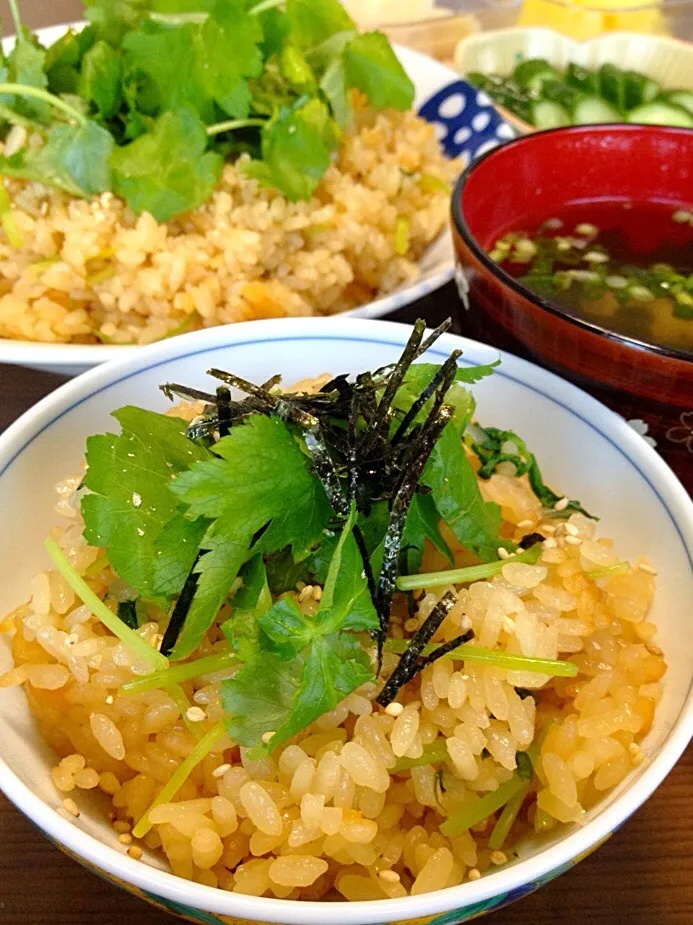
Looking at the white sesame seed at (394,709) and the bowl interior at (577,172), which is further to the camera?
the bowl interior at (577,172)

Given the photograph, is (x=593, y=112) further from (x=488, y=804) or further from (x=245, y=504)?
(x=488, y=804)

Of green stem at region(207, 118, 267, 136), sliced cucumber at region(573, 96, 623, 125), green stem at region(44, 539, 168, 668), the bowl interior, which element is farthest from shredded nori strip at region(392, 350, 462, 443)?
sliced cucumber at region(573, 96, 623, 125)

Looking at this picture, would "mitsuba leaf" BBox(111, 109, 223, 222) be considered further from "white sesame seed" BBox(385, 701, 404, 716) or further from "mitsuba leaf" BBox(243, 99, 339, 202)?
"white sesame seed" BBox(385, 701, 404, 716)

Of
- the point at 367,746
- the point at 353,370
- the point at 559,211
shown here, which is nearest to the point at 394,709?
the point at 367,746

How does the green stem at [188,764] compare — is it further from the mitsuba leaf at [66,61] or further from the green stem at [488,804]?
the mitsuba leaf at [66,61]

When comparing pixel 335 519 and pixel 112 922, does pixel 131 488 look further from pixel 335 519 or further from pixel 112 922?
pixel 112 922

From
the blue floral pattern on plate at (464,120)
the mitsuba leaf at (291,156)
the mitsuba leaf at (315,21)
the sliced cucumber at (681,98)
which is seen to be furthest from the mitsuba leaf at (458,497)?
the sliced cucumber at (681,98)

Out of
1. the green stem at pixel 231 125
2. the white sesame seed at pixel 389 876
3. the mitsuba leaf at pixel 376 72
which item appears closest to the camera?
the white sesame seed at pixel 389 876

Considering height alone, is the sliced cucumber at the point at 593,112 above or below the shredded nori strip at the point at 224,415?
below
